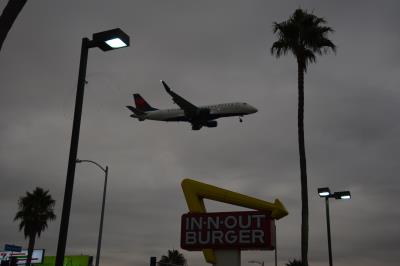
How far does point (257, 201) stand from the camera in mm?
17062

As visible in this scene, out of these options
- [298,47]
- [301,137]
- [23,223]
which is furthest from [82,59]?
[23,223]

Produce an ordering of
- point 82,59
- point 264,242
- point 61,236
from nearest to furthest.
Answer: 1. point 61,236
2. point 82,59
3. point 264,242

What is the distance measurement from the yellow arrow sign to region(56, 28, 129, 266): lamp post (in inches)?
313

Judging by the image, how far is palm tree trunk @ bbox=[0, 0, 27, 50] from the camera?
8109mm

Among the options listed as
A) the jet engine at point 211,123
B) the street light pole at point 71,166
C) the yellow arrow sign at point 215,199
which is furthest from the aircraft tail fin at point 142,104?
the street light pole at point 71,166

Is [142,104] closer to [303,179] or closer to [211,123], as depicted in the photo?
[211,123]

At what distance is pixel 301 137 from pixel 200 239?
40.1 ft

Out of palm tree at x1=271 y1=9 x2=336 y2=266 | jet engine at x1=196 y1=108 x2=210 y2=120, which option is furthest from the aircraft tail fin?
palm tree at x1=271 y1=9 x2=336 y2=266

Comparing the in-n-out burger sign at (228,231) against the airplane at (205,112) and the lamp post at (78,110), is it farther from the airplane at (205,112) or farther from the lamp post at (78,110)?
the airplane at (205,112)

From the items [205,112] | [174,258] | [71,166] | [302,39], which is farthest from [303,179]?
[174,258]

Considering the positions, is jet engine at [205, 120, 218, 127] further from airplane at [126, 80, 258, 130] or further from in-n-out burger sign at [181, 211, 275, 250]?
in-n-out burger sign at [181, 211, 275, 250]

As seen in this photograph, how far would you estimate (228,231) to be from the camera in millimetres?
16875

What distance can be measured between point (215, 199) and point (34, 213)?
5406 centimetres

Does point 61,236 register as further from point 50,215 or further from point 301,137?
point 50,215
